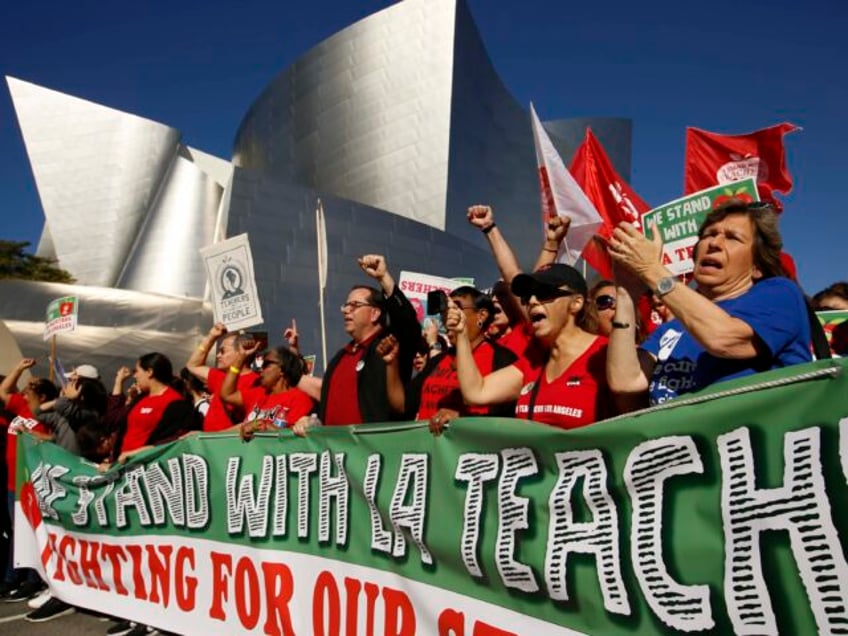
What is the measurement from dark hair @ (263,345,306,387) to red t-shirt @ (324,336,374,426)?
455mm

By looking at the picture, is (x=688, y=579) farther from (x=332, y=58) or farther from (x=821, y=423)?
(x=332, y=58)

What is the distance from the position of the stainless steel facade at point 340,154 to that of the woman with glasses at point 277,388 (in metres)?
18.9

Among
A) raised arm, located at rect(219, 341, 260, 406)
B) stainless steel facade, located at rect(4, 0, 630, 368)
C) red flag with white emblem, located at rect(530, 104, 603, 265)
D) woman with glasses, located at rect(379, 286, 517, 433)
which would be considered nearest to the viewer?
woman with glasses, located at rect(379, 286, 517, 433)

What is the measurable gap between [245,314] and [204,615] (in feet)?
9.80

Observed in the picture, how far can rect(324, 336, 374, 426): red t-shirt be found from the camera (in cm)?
373

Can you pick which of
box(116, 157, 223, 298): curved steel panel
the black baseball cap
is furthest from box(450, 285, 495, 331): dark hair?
box(116, 157, 223, 298): curved steel panel

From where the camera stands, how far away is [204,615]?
3.39 metres

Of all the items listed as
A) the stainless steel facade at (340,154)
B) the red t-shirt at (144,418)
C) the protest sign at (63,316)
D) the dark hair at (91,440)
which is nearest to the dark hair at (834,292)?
the red t-shirt at (144,418)

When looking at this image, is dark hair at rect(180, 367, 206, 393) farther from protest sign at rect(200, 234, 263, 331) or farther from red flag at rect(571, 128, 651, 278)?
red flag at rect(571, 128, 651, 278)

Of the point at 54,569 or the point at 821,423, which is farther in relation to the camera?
the point at 54,569

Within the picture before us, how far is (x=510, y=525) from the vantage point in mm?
2184

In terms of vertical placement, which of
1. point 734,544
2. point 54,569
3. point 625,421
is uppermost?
point 625,421

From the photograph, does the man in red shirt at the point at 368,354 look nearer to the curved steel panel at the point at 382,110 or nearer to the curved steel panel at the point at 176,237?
Result: the curved steel panel at the point at 382,110

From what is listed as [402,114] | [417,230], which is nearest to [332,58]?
[402,114]
